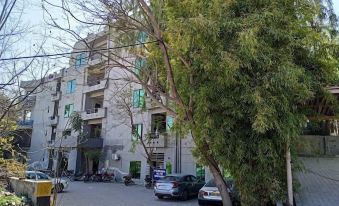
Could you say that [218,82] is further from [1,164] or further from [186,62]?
[1,164]

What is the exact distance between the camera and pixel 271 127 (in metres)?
8.32

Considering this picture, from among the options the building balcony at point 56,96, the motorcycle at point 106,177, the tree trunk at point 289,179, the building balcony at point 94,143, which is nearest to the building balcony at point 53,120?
the building balcony at point 56,96

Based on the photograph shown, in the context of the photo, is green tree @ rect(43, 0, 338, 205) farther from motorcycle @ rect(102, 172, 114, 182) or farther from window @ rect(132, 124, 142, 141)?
motorcycle @ rect(102, 172, 114, 182)

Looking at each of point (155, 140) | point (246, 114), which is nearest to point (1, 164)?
point (246, 114)

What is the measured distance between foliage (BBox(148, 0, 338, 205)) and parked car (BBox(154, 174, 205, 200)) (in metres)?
7.78

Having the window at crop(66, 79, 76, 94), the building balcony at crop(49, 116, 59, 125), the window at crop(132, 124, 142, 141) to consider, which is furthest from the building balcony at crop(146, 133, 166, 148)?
the building balcony at crop(49, 116, 59, 125)

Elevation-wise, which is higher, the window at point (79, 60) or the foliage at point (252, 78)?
the window at point (79, 60)

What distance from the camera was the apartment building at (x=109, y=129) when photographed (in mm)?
25281

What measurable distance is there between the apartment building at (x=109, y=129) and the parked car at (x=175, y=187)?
405 centimetres

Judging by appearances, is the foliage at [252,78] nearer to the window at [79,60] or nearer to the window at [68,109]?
the window at [79,60]

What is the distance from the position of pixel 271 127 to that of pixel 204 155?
2891mm

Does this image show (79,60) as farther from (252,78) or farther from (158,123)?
(158,123)

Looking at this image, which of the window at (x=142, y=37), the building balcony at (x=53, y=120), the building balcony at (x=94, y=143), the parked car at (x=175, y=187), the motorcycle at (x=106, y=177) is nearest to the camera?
the window at (x=142, y=37)

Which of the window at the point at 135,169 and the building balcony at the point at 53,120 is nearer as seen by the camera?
the window at the point at 135,169
